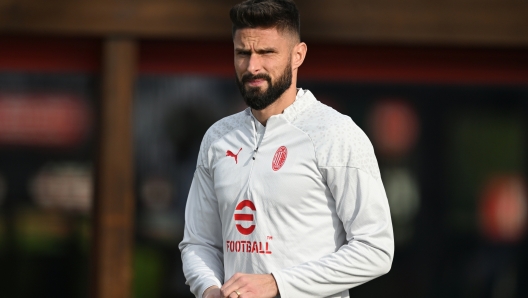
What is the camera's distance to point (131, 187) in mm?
5355

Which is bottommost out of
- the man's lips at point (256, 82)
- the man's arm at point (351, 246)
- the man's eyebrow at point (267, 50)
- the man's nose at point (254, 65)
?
the man's arm at point (351, 246)

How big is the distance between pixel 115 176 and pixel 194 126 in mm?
670

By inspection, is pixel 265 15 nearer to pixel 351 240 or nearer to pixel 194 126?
pixel 351 240

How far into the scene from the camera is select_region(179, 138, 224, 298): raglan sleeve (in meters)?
2.61

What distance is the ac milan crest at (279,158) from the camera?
243 centimetres

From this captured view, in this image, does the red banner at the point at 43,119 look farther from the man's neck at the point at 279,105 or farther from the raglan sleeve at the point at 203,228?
the man's neck at the point at 279,105

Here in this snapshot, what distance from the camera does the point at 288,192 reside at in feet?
7.80

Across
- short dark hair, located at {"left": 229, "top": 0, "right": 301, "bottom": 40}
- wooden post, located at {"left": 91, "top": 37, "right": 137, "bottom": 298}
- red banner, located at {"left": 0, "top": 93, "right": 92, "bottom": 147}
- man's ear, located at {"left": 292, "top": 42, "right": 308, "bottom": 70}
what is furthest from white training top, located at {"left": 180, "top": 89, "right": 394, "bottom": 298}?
red banner, located at {"left": 0, "top": 93, "right": 92, "bottom": 147}

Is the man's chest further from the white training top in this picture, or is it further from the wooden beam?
the wooden beam

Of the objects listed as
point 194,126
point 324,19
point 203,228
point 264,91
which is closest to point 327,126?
point 264,91

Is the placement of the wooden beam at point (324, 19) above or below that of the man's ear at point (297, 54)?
above

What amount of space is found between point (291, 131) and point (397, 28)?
3.17 m

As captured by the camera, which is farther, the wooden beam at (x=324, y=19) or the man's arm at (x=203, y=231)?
the wooden beam at (x=324, y=19)

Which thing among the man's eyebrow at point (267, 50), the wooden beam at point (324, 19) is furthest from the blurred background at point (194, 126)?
the man's eyebrow at point (267, 50)
